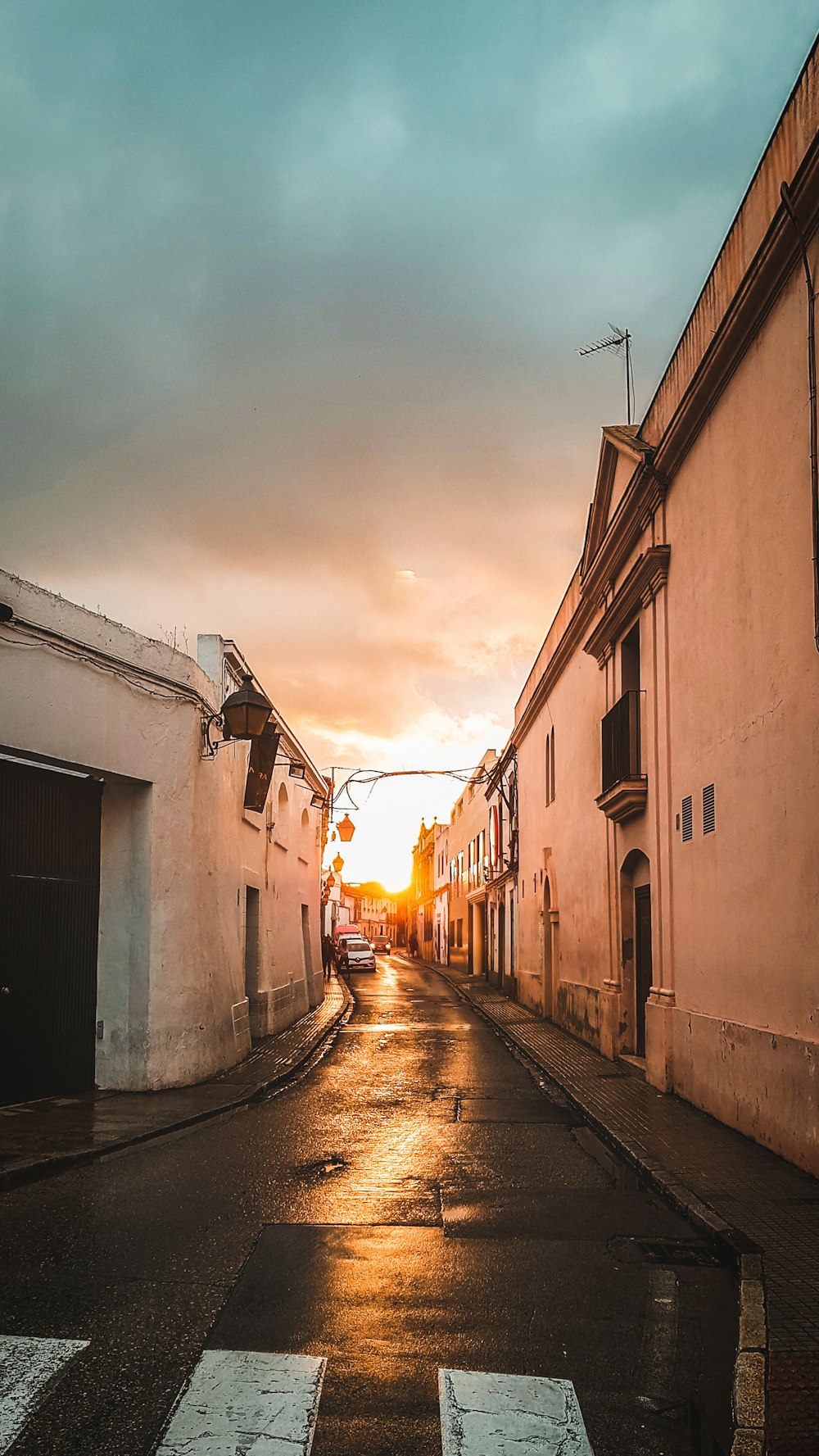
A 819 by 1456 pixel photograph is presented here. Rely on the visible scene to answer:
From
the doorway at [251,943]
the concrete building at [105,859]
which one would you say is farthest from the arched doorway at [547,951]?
the concrete building at [105,859]

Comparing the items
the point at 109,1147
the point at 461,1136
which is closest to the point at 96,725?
the point at 109,1147

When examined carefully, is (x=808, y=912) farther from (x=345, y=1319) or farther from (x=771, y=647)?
(x=345, y=1319)

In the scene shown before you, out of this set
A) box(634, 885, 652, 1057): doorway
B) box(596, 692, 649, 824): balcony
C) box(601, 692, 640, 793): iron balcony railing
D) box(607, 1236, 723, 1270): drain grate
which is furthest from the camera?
box(634, 885, 652, 1057): doorway

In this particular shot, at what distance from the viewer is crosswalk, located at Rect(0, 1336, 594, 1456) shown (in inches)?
145

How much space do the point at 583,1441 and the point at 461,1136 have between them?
5842 mm

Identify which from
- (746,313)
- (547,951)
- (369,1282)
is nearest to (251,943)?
(547,951)

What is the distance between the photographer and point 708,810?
1069cm

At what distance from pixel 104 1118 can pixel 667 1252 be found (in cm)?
566

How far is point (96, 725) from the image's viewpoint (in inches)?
436

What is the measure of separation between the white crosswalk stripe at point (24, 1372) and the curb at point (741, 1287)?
2.40m

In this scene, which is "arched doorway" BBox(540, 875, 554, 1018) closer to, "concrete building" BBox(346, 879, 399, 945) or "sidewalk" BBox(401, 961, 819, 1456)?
"sidewalk" BBox(401, 961, 819, 1456)

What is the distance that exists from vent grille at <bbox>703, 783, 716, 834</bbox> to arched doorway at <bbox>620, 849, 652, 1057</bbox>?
3498mm

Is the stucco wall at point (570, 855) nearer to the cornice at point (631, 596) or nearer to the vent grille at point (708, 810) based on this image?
the cornice at point (631, 596)

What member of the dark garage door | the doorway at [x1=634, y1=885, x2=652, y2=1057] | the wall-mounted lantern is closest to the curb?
the doorway at [x1=634, y1=885, x2=652, y2=1057]
